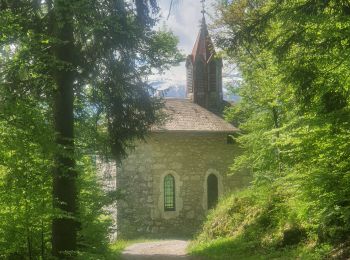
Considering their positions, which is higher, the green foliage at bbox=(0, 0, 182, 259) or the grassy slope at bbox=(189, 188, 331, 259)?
the green foliage at bbox=(0, 0, 182, 259)

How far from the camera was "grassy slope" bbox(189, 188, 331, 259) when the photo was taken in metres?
9.67

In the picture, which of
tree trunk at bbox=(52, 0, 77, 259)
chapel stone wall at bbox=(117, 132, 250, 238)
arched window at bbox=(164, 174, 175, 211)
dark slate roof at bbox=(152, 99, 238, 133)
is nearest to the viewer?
tree trunk at bbox=(52, 0, 77, 259)

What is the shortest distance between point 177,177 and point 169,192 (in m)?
0.85

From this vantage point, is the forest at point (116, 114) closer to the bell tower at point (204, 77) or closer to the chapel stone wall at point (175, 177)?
the chapel stone wall at point (175, 177)

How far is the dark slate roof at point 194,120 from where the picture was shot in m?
19.9

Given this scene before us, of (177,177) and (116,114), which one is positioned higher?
(116,114)

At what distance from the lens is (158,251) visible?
14.5 meters

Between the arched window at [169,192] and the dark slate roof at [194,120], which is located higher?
the dark slate roof at [194,120]

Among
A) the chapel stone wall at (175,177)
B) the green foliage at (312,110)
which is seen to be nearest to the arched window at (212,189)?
the chapel stone wall at (175,177)

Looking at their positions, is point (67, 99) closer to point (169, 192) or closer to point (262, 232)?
point (262, 232)

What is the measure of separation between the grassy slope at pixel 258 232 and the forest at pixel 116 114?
4cm

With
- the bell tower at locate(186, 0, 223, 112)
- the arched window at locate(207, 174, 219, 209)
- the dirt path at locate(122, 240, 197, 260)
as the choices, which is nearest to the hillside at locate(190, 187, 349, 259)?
the dirt path at locate(122, 240, 197, 260)

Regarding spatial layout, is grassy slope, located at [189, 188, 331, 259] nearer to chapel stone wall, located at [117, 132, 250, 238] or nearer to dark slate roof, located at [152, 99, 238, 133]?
chapel stone wall, located at [117, 132, 250, 238]

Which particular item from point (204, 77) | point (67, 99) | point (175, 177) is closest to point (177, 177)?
point (175, 177)
